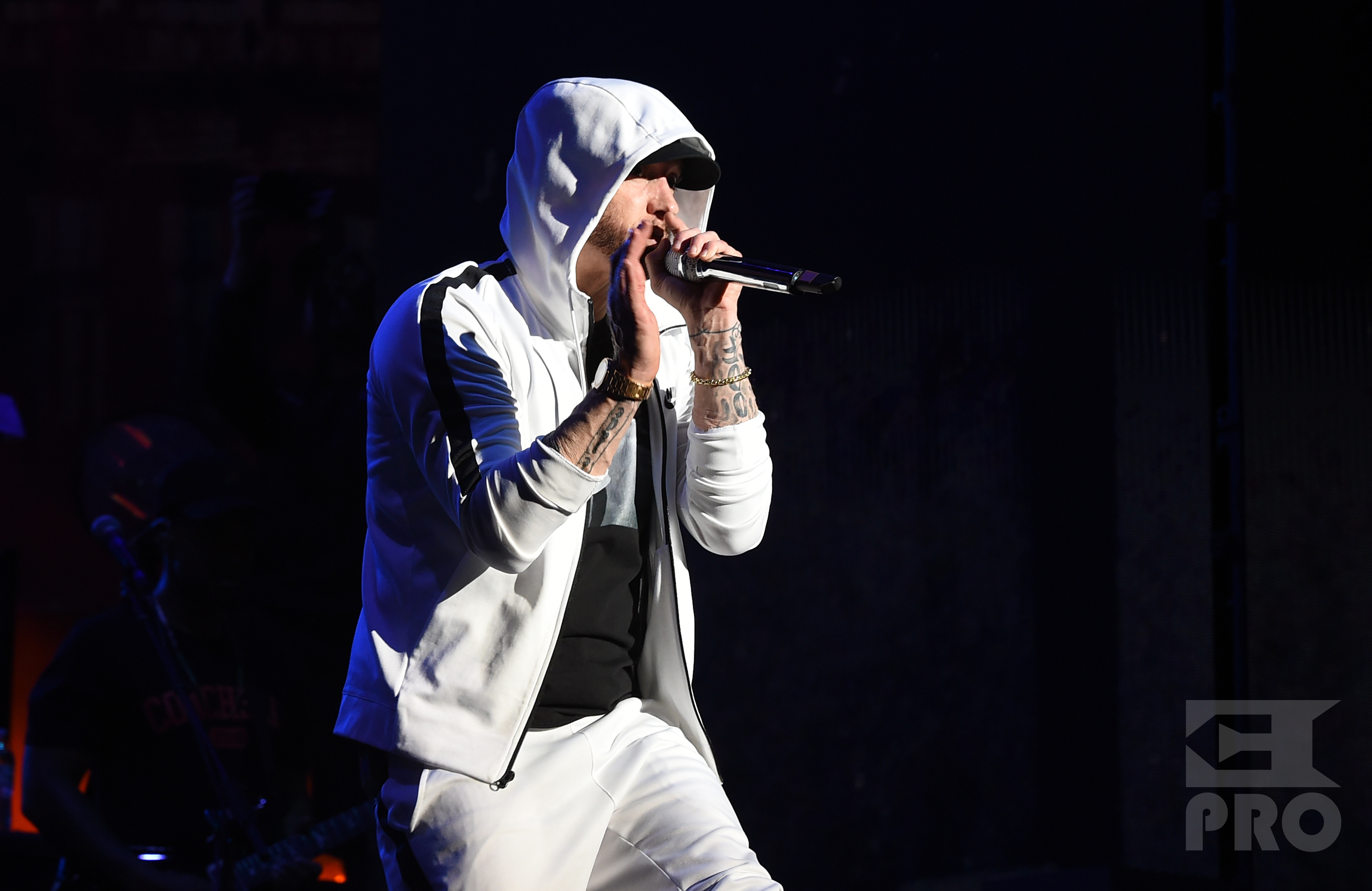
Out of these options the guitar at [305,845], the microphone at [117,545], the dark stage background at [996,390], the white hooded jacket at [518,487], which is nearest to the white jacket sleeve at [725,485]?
the white hooded jacket at [518,487]

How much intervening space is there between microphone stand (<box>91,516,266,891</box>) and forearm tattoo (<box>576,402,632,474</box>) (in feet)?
6.26

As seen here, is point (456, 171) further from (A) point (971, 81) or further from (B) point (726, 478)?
(B) point (726, 478)

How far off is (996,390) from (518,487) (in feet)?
5.22

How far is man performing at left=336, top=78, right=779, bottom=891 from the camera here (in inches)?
A: 59.4

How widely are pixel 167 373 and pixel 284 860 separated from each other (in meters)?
1.83

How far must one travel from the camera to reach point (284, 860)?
3062 millimetres

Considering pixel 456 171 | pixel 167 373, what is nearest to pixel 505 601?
pixel 456 171

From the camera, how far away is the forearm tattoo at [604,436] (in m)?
1.45

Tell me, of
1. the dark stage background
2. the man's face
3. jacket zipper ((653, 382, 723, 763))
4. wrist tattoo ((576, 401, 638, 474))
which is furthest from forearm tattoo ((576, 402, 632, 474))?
the dark stage background

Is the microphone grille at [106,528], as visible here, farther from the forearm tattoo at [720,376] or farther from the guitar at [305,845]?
the forearm tattoo at [720,376]

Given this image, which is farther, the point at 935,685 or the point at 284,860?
the point at 284,860

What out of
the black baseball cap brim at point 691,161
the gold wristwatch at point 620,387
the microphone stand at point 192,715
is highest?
the black baseball cap brim at point 691,161

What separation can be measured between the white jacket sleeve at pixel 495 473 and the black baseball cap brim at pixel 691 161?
1.20 ft

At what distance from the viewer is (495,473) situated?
1.46 m
